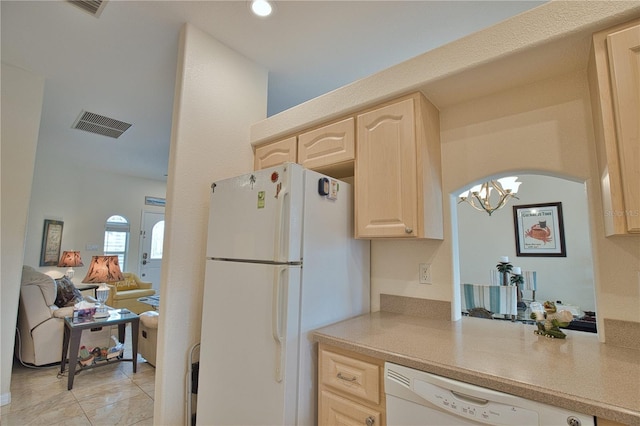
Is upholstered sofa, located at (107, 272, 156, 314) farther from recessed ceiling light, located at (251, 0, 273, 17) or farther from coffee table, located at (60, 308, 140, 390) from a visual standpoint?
recessed ceiling light, located at (251, 0, 273, 17)

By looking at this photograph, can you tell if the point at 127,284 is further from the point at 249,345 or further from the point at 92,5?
the point at 249,345

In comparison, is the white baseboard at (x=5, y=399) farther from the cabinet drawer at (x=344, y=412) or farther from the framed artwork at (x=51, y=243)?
the framed artwork at (x=51, y=243)

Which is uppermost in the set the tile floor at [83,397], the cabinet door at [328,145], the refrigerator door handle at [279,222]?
the cabinet door at [328,145]

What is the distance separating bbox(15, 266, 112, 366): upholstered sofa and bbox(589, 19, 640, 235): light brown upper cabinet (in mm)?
4420

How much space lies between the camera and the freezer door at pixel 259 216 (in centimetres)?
149

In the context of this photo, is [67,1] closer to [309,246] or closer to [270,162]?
[270,162]

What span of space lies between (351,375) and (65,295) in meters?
4.04

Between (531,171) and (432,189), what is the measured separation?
50cm

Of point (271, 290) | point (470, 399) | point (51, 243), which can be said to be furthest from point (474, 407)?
point (51, 243)

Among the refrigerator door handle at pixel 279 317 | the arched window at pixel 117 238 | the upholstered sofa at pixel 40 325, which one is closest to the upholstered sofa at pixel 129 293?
the arched window at pixel 117 238

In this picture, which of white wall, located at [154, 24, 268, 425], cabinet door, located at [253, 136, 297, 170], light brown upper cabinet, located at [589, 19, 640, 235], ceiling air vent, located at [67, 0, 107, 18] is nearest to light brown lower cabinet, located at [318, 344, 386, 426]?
white wall, located at [154, 24, 268, 425]

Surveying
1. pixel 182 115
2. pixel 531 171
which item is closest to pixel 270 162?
pixel 182 115

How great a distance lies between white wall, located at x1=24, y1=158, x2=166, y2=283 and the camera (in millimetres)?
5016

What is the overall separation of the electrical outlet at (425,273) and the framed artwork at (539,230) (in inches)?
117
